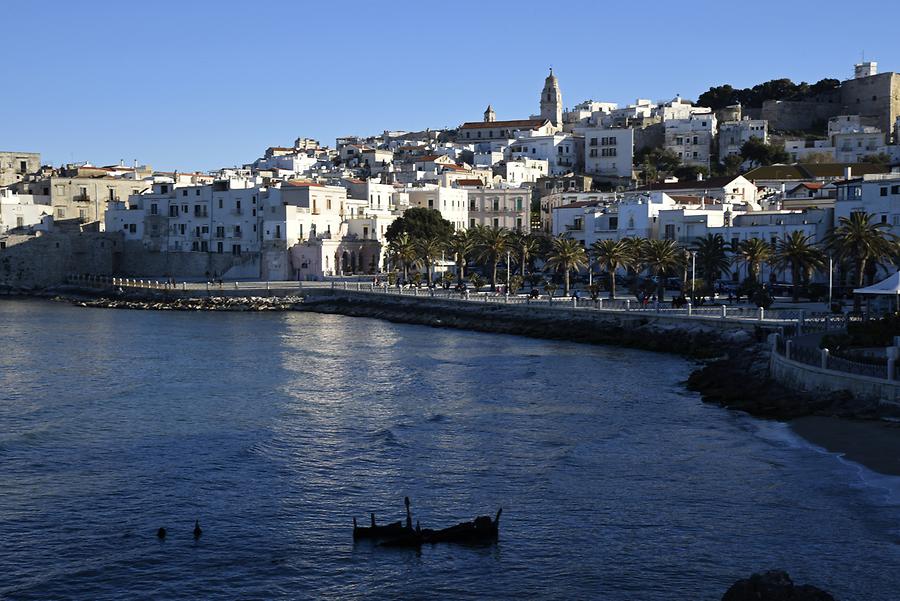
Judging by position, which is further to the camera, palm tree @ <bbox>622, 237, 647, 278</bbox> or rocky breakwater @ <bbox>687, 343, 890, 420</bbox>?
palm tree @ <bbox>622, 237, 647, 278</bbox>

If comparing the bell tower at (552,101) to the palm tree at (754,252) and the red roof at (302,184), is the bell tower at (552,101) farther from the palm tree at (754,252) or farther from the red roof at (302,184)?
the palm tree at (754,252)

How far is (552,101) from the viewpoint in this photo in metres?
160

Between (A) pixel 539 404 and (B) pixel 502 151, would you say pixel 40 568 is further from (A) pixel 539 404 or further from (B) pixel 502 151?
(B) pixel 502 151

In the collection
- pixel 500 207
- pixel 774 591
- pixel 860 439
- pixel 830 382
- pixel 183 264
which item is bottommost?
pixel 860 439

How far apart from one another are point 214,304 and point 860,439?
6324 cm

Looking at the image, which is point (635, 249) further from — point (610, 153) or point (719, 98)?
point (719, 98)

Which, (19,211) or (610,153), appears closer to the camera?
(19,211)

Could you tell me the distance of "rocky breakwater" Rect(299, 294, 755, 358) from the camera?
49.6 m

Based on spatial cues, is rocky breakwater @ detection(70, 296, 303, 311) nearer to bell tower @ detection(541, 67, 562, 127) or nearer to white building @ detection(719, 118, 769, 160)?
white building @ detection(719, 118, 769, 160)

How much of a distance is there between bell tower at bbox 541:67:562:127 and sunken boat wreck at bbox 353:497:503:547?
143 meters

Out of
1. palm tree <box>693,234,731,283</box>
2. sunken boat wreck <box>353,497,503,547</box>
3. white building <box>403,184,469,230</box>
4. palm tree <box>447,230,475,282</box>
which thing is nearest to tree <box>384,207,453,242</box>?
palm tree <box>447,230,475,282</box>

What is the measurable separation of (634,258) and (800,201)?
21.5 meters

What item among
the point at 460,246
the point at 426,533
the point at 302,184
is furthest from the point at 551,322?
the point at 302,184

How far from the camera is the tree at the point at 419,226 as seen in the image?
9000 cm
